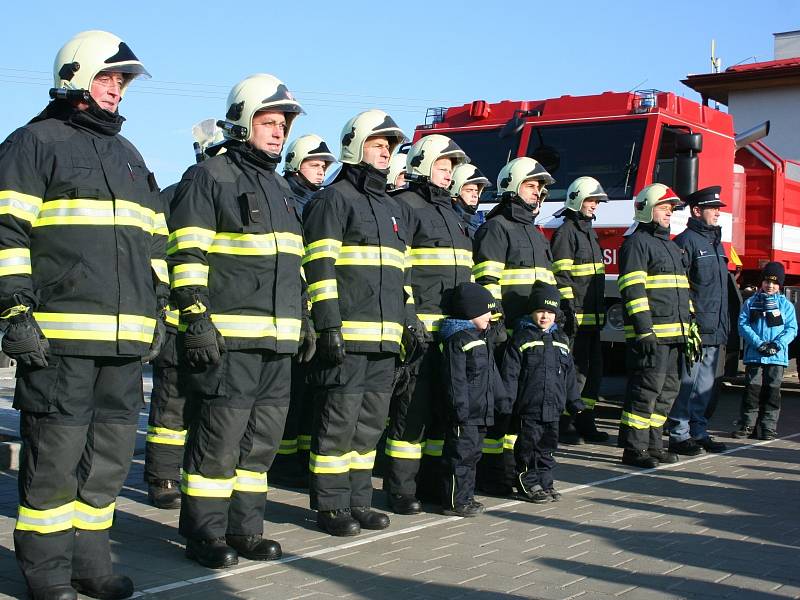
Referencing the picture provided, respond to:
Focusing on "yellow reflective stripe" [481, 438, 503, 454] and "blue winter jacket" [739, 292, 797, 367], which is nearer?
"yellow reflective stripe" [481, 438, 503, 454]

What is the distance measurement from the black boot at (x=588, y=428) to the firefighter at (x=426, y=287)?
11.2 feet

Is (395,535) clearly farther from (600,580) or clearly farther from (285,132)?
(285,132)

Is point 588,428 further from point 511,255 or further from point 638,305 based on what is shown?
point 511,255

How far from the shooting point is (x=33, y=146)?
4.53 m

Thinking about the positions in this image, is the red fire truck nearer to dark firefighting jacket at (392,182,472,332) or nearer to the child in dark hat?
the child in dark hat

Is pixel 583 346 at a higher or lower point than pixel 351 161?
lower

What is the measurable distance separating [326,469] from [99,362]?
1.82 meters

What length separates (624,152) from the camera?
11109 millimetres

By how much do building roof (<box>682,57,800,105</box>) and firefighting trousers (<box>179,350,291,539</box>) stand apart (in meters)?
13.9

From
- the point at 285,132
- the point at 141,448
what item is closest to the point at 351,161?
→ the point at 285,132

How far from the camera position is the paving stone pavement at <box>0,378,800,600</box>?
4.98 m

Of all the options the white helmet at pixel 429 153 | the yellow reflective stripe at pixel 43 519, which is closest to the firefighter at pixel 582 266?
the white helmet at pixel 429 153

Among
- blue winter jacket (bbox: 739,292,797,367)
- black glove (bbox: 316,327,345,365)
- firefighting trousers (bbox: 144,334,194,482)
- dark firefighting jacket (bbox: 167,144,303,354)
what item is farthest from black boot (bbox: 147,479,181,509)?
blue winter jacket (bbox: 739,292,797,367)

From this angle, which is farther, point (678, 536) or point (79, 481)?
point (678, 536)
